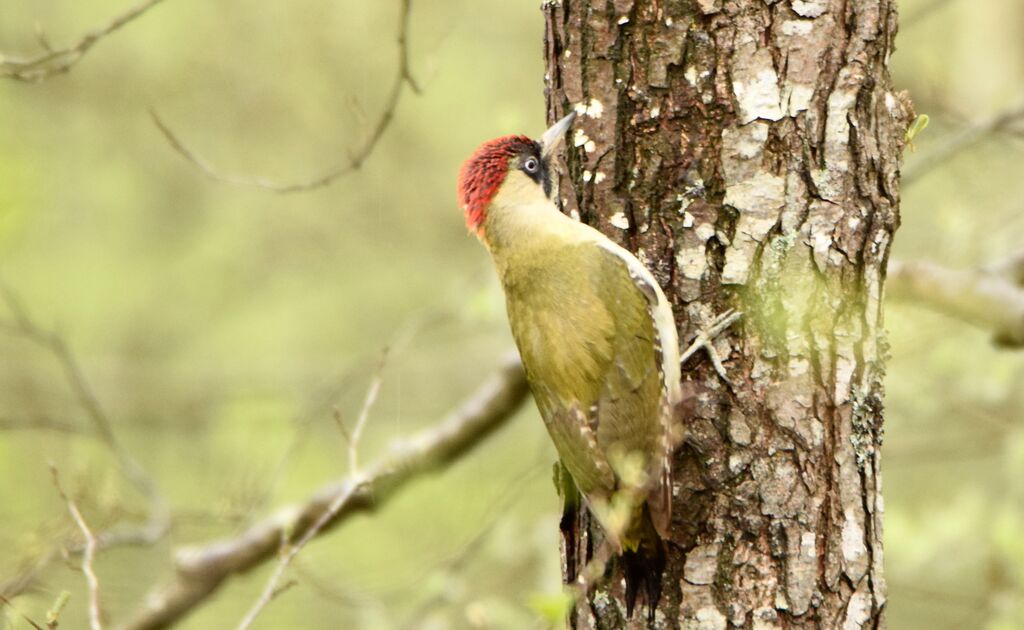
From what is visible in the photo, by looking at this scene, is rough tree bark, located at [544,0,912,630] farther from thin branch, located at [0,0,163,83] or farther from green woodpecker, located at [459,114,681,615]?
thin branch, located at [0,0,163,83]

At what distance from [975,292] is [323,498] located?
2.71 metres

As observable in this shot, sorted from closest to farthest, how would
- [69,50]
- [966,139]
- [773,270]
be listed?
[773,270], [69,50], [966,139]

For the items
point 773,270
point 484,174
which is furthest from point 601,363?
point 484,174

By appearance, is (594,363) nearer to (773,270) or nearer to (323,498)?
(773,270)

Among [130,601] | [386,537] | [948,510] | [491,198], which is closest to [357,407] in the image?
[386,537]

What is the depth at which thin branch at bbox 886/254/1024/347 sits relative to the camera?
4695 millimetres

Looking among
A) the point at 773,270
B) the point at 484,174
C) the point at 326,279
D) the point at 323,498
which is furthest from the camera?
the point at 326,279

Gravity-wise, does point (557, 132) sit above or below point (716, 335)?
above

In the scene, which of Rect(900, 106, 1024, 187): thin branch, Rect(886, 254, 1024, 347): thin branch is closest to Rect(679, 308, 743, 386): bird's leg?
Rect(886, 254, 1024, 347): thin branch

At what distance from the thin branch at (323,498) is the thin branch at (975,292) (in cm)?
162

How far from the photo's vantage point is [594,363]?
3598mm

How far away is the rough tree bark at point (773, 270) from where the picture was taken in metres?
→ 2.96

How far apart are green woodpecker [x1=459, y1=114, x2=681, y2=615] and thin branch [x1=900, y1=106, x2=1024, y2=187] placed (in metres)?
2.13

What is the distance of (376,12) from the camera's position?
9.80 meters
